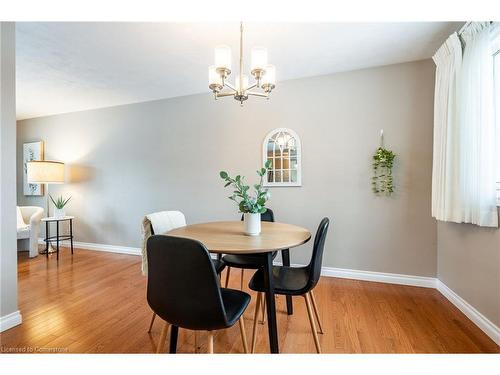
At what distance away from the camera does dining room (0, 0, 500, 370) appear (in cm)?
149

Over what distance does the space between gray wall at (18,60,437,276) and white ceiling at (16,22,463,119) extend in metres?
0.32

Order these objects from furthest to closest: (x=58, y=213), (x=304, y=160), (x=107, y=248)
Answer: (x=107, y=248) < (x=58, y=213) < (x=304, y=160)

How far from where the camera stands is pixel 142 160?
11.6 ft

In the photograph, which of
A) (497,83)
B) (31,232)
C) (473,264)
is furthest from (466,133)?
(31,232)

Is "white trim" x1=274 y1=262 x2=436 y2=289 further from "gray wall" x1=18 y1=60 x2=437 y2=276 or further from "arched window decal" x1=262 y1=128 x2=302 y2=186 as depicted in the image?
"arched window decal" x1=262 y1=128 x2=302 y2=186

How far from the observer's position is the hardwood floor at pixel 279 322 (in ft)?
4.91

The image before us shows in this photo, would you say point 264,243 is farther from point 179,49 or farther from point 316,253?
point 179,49

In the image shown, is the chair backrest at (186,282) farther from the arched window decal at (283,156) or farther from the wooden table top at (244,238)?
the arched window decal at (283,156)

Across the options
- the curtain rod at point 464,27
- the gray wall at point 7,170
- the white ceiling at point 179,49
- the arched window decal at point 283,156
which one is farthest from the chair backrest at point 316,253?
the gray wall at point 7,170

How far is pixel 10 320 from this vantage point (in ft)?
5.57

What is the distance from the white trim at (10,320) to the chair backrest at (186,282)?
62.7 inches

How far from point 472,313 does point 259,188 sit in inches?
75.7

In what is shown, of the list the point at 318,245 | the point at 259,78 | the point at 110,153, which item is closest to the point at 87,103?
the point at 110,153

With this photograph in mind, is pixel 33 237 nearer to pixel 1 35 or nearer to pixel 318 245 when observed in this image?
pixel 1 35
